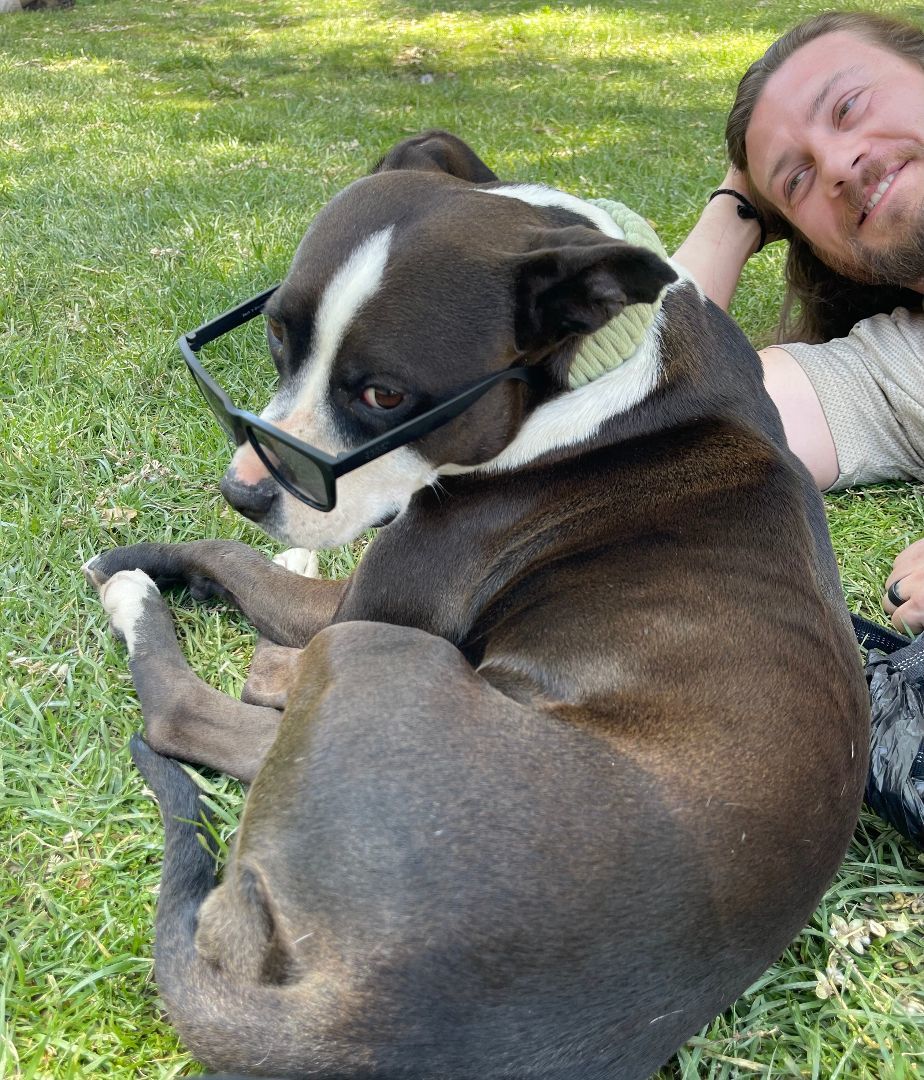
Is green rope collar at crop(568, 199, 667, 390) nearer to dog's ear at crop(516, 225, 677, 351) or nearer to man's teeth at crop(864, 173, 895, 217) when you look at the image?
dog's ear at crop(516, 225, 677, 351)

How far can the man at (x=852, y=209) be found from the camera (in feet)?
12.7

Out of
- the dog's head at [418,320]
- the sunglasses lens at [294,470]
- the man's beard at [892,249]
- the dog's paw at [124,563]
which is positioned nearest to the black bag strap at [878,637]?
the dog's head at [418,320]

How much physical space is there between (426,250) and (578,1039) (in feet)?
5.65

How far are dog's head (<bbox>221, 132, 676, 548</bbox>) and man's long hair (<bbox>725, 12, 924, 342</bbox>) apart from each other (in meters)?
2.44

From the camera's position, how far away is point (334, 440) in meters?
2.43

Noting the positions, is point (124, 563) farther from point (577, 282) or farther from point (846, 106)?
point (846, 106)

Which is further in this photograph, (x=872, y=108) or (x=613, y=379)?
(x=872, y=108)

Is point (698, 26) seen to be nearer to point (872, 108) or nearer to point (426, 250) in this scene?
point (872, 108)

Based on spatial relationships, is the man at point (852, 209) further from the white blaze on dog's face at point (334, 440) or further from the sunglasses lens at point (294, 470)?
the sunglasses lens at point (294, 470)

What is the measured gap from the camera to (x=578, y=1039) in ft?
5.68

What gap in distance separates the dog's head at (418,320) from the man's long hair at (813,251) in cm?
244

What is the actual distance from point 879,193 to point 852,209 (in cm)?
12

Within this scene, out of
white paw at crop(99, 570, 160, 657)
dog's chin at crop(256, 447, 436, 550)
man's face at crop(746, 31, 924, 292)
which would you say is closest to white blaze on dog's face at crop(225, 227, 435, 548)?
dog's chin at crop(256, 447, 436, 550)

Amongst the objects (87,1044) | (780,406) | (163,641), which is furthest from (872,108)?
(87,1044)
